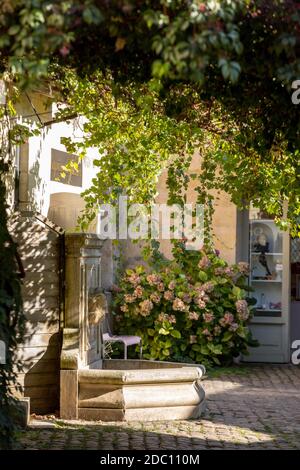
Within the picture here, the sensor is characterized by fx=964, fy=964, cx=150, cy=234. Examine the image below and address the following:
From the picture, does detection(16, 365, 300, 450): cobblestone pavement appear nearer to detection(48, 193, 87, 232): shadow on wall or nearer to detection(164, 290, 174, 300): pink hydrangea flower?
detection(164, 290, 174, 300): pink hydrangea flower

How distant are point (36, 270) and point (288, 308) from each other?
243 inches

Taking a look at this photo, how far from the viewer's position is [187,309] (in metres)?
12.8

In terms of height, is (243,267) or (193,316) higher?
(243,267)

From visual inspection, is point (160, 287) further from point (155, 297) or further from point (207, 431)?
point (207, 431)

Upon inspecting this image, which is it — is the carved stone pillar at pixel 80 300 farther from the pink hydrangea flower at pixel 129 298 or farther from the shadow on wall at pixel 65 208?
the pink hydrangea flower at pixel 129 298

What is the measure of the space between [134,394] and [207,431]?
735 millimetres

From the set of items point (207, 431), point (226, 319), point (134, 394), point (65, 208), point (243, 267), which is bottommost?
point (207, 431)

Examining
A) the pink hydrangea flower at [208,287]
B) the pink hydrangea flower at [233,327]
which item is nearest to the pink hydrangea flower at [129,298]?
the pink hydrangea flower at [208,287]

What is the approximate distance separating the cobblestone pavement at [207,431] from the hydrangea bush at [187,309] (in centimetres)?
219

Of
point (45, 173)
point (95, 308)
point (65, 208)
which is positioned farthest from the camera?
point (65, 208)

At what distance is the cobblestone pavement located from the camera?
7406 millimetres

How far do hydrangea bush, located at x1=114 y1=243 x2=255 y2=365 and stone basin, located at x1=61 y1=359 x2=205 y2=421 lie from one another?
13.3ft

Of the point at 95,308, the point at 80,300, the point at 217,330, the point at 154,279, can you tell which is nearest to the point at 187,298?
the point at 154,279

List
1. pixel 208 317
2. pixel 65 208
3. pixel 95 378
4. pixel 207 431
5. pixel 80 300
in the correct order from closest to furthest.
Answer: pixel 207 431, pixel 95 378, pixel 80 300, pixel 65 208, pixel 208 317
